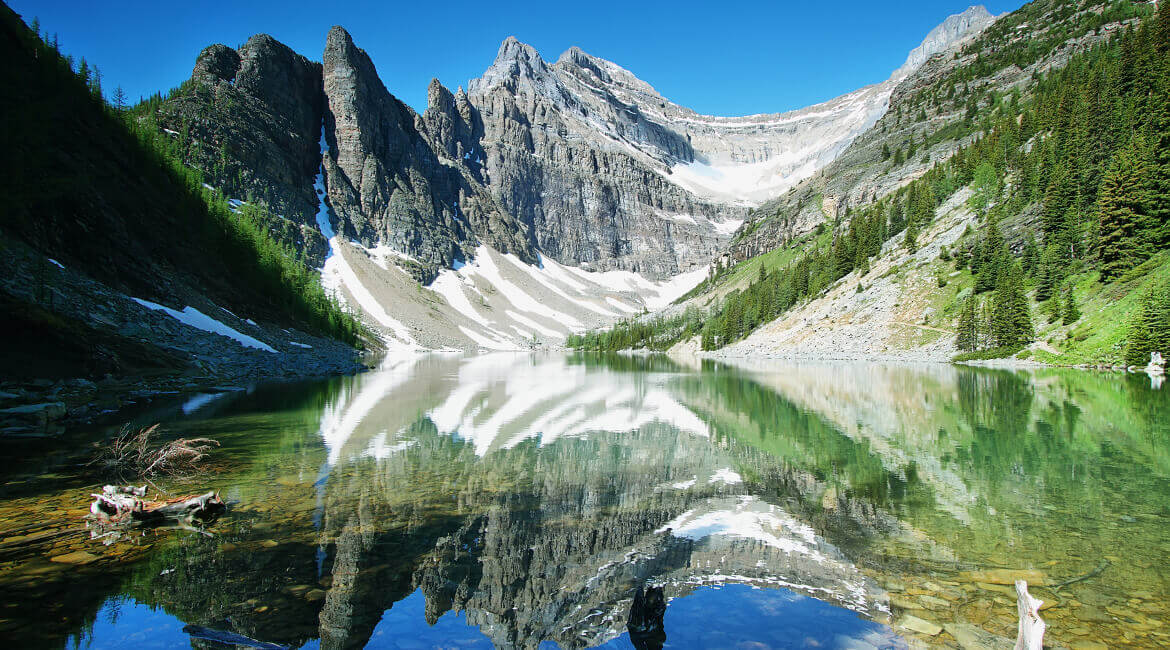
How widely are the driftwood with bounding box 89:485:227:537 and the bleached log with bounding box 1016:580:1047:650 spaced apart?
40.3 ft

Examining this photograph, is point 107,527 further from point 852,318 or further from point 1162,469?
point 852,318

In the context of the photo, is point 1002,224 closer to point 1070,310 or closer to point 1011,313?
point 1011,313

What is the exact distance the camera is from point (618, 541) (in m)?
9.89

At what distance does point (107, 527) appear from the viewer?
367 inches

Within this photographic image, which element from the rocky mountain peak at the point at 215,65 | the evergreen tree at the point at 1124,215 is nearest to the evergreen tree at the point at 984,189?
the evergreen tree at the point at 1124,215

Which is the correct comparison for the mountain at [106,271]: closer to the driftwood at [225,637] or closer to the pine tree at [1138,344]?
the driftwood at [225,637]

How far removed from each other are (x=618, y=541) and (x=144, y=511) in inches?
348

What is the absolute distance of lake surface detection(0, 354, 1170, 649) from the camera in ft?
21.5

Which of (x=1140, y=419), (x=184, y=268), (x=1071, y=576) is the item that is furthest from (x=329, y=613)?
(x=184, y=268)

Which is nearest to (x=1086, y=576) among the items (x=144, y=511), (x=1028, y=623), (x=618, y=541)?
(x=1028, y=623)

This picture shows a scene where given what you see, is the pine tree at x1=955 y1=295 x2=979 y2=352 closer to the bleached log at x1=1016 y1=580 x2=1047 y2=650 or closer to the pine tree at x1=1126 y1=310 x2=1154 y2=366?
the pine tree at x1=1126 y1=310 x2=1154 y2=366

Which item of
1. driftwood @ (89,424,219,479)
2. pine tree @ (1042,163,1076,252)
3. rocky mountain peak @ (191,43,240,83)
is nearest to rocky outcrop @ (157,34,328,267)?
rocky mountain peak @ (191,43,240,83)

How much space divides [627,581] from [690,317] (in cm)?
13639

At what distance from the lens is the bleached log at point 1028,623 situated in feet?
14.2
